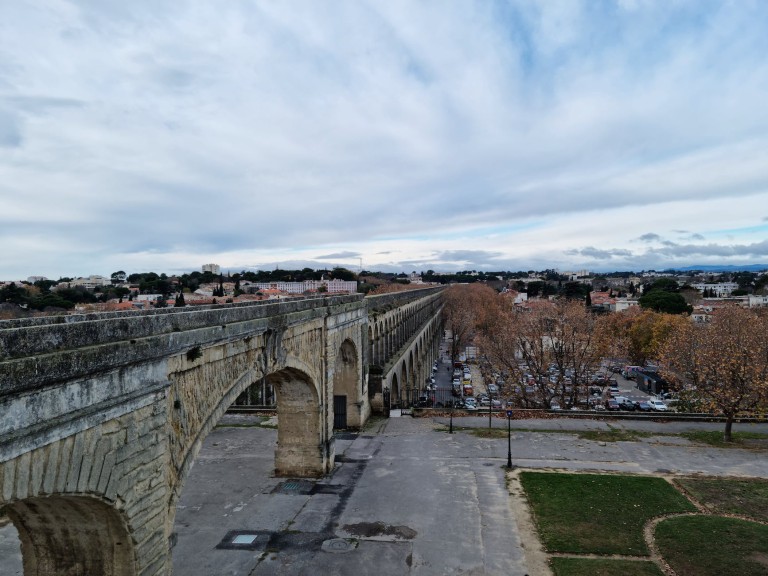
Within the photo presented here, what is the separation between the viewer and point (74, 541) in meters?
7.14

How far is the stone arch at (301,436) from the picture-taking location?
16.5 m

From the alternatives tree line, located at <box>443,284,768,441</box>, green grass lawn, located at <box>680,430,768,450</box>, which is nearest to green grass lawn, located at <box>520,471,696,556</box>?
green grass lawn, located at <box>680,430,768,450</box>

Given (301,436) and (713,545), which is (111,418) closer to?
(301,436)

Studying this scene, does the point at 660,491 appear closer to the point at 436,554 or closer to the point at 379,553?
the point at 436,554

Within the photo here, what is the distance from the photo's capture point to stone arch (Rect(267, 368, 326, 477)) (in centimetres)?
1655

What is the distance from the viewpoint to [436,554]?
1185cm

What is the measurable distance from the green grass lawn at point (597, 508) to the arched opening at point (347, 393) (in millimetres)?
8106

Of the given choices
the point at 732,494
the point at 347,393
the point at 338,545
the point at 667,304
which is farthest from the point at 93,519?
the point at 667,304

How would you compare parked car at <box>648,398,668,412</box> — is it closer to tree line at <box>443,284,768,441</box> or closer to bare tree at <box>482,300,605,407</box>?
tree line at <box>443,284,768,441</box>

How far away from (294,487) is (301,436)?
5.33 feet

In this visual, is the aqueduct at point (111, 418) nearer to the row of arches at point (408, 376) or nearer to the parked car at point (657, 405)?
the row of arches at point (408, 376)

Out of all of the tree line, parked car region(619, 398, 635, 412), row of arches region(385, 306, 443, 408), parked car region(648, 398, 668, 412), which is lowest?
parked car region(619, 398, 635, 412)

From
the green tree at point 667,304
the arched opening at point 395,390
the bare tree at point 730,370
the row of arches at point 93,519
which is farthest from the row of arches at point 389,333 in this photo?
the green tree at point 667,304

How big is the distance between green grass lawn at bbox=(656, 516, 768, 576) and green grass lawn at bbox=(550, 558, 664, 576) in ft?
2.11
